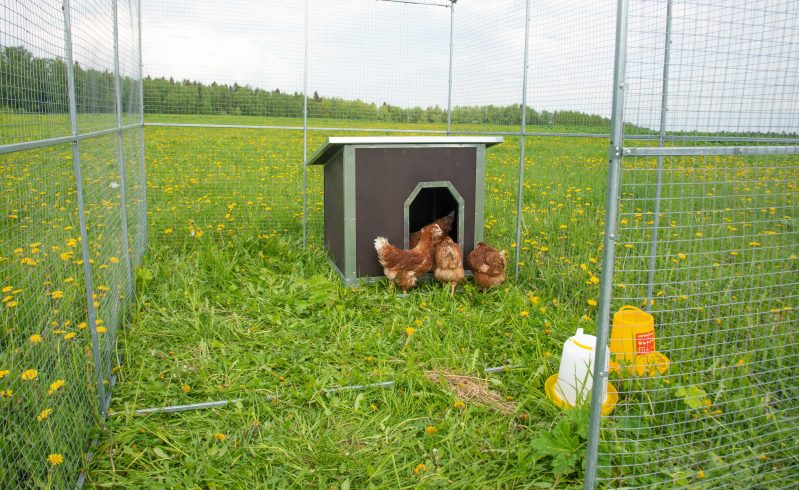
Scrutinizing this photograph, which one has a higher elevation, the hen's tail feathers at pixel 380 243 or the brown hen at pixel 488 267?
the hen's tail feathers at pixel 380 243

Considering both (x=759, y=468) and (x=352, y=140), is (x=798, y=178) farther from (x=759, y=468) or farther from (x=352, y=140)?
(x=352, y=140)

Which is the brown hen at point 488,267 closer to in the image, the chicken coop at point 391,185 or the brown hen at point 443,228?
the chicken coop at point 391,185

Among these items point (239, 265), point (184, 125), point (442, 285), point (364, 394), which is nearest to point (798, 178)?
point (364, 394)

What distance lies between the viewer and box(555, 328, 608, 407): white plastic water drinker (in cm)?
293

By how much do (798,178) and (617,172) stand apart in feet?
3.89

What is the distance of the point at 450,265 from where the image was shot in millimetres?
4773

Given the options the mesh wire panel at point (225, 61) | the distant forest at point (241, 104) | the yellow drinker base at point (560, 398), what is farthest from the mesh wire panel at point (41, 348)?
the mesh wire panel at point (225, 61)

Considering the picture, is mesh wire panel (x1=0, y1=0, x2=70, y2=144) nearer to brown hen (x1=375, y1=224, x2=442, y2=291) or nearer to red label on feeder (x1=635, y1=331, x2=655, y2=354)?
brown hen (x1=375, y1=224, x2=442, y2=291)

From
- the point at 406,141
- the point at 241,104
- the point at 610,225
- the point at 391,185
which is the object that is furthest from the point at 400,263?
the point at 610,225

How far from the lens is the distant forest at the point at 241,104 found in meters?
3.13

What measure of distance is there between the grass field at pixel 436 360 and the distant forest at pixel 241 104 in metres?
0.21

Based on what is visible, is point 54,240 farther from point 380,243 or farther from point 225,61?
point 225,61

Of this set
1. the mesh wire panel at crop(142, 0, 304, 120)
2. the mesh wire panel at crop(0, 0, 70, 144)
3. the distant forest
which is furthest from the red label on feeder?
the mesh wire panel at crop(142, 0, 304, 120)

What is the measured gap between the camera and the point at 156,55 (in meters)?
5.85
